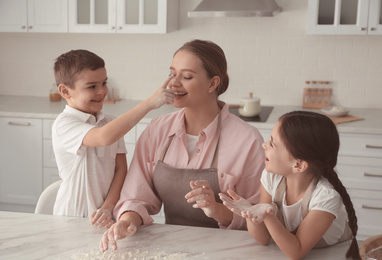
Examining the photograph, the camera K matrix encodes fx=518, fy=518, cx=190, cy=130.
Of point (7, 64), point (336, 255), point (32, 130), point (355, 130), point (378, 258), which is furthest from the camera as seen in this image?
point (7, 64)

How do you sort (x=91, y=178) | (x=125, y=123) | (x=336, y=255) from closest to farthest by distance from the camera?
(x=336, y=255) → (x=125, y=123) → (x=91, y=178)

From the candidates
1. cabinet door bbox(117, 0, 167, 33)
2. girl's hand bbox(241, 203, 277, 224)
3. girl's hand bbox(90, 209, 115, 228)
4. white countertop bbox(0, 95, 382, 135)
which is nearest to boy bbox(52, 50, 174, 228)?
girl's hand bbox(90, 209, 115, 228)

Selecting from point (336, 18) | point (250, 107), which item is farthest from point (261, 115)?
point (336, 18)

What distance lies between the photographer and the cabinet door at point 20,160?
13.1 ft

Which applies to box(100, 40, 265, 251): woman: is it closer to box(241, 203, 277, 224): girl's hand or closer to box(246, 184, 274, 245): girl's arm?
box(246, 184, 274, 245): girl's arm

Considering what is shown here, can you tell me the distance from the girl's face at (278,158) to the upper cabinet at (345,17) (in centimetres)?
232

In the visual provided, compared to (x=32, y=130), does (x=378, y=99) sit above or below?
above

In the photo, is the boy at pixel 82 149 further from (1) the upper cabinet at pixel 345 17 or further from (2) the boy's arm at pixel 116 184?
(1) the upper cabinet at pixel 345 17

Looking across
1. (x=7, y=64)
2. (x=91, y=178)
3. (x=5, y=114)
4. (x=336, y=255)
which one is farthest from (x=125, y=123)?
(x=7, y=64)

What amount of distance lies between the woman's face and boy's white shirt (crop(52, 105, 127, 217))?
35 cm

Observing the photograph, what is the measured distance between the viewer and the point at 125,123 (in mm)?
1867

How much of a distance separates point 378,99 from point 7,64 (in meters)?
3.27

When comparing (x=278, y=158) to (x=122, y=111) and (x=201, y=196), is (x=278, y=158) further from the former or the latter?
(x=122, y=111)

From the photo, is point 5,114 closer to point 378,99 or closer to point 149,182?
point 149,182
